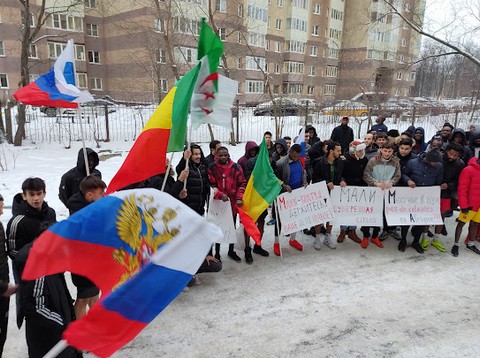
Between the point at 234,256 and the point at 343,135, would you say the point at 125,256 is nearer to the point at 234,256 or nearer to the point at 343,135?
the point at 234,256

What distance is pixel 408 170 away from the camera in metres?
6.33


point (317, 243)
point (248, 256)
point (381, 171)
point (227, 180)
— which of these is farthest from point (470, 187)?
point (227, 180)

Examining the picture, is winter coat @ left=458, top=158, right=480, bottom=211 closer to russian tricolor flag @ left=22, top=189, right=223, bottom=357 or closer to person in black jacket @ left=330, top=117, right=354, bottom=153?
person in black jacket @ left=330, top=117, right=354, bottom=153

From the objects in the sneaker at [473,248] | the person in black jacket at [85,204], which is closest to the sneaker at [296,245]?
the sneaker at [473,248]

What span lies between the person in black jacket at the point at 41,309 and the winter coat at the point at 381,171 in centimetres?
517

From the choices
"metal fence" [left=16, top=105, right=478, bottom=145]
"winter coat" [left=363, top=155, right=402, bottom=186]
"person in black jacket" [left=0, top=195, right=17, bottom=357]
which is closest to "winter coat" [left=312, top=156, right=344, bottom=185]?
"winter coat" [left=363, top=155, right=402, bottom=186]

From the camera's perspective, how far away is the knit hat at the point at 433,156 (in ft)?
19.3

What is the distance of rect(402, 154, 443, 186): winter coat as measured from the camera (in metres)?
6.12

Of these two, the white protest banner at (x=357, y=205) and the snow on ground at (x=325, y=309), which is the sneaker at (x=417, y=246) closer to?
the snow on ground at (x=325, y=309)

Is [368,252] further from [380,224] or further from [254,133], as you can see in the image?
[254,133]

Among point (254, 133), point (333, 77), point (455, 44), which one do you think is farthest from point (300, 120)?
point (333, 77)

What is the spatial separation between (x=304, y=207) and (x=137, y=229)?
4.31 metres

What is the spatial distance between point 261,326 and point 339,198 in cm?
305

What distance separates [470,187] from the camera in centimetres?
588
